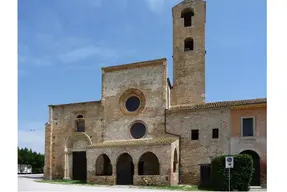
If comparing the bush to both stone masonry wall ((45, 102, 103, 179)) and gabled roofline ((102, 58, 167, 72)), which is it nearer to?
gabled roofline ((102, 58, 167, 72))

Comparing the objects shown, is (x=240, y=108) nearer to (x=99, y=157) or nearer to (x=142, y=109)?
(x=142, y=109)

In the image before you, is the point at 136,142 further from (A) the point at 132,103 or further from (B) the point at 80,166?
(B) the point at 80,166

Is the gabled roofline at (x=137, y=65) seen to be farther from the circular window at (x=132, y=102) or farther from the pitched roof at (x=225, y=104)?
the pitched roof at (x=225, y=104)

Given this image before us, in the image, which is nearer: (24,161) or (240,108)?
(240,108)

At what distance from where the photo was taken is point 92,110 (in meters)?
24.7

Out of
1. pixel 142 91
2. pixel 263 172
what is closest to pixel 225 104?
pixel 263 172

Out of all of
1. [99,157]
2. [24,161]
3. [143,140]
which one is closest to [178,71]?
[143,140]

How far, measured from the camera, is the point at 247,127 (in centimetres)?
1941

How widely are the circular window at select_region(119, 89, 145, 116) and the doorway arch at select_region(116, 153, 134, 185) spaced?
3339 millimetres

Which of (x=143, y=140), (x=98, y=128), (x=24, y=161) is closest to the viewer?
(x=143, y=140)

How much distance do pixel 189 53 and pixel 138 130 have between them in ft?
25.9

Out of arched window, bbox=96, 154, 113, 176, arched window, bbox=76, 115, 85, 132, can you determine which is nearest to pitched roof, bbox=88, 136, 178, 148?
arched window, bbox=96, 154, 113, 176

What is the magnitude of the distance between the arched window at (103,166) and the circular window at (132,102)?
3.87 meters
